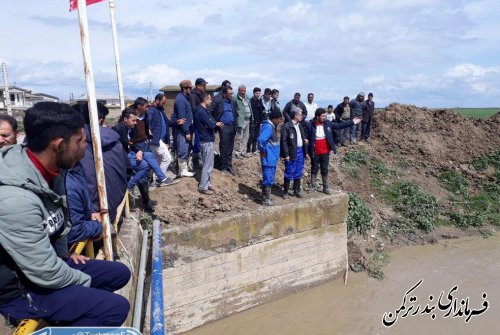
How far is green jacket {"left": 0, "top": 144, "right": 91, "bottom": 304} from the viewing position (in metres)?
1.80

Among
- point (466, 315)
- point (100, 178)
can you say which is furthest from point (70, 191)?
point (466, 315)

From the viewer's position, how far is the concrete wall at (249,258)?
22.0ft

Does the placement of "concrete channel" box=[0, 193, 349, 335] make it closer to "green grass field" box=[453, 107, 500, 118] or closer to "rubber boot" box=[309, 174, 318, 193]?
"rubber boot" box=[309, 174, 318, 193]

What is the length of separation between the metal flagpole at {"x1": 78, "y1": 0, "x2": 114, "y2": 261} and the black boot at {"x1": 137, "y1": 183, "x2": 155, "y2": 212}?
2912mm

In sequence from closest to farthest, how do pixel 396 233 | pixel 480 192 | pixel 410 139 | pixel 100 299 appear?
pixel 100 299
pixel 396 233
pixel 480 192
pixel 410 139

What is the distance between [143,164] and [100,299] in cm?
428

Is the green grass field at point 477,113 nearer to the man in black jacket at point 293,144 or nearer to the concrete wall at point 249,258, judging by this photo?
the concrete wall at point 249,258

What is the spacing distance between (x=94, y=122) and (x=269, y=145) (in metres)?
4.48

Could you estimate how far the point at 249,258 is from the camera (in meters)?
7.45

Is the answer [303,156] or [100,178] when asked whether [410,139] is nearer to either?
[303,156]

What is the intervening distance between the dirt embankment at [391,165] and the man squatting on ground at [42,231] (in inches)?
189

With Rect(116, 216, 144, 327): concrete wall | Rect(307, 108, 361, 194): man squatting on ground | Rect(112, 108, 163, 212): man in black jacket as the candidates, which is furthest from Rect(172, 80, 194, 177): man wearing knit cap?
Rect(116, 216, 144, 327): concrete wall

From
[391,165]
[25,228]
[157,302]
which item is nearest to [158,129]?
[157,302]

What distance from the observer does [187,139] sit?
7.98 meters
